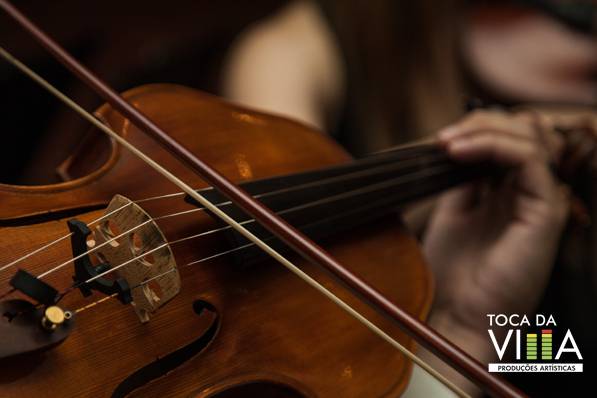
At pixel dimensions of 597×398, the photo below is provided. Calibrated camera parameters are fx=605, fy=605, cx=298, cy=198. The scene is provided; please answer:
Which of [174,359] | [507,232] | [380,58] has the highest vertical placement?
[380,58]

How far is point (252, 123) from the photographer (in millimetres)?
626

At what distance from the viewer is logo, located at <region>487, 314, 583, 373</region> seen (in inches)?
29.3

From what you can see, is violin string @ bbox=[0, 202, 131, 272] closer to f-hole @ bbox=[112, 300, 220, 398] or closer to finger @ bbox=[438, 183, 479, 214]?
f-hole @ bbox=[112, 300, 220, 398]

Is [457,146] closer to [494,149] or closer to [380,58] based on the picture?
[494,149]

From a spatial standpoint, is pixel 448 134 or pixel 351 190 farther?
pixel 448 134

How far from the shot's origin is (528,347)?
2.48 ft

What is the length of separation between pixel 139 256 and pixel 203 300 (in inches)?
2.7

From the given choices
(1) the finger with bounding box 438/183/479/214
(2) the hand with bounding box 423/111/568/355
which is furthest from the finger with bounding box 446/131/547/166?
(1) the finger with bounding box 438/183/479/214

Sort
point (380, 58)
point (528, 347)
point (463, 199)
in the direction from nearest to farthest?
point (528, 347)
point (463, 199)
point (380, 58)

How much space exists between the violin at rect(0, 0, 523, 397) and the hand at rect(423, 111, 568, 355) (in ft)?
0.63

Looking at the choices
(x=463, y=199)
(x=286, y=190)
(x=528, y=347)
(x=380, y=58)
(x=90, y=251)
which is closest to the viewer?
(x=90, y=251)

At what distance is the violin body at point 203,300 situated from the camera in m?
0.39

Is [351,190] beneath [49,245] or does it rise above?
above

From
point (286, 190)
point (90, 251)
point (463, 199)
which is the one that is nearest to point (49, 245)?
point (90, 251)
